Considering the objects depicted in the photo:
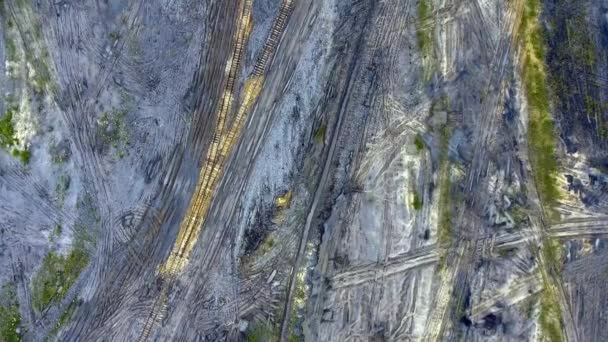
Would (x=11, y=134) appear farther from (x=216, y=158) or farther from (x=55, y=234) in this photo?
(x=216, y=158)

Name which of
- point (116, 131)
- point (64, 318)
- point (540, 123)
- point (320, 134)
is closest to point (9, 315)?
point (64, 318)

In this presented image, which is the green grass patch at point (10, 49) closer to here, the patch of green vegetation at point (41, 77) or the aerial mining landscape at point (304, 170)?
the aerial mining landscape at point (304, 170)

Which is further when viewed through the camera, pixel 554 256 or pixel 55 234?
pixel 55 234

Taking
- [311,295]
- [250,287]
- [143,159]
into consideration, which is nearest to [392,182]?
[311,295]

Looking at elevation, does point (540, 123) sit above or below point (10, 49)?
below

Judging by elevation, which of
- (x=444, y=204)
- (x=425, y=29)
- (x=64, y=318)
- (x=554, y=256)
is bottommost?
(x=64, y=318)

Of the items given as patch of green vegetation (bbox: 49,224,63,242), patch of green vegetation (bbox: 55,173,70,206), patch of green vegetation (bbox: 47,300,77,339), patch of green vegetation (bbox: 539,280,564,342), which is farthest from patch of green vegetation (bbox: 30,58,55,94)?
patch of green vegetation (bbox: 539,280,564,342)

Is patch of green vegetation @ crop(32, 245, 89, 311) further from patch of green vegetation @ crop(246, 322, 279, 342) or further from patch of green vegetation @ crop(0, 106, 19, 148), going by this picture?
patch of green vegetation @ crop(246, 322, 279, 342)

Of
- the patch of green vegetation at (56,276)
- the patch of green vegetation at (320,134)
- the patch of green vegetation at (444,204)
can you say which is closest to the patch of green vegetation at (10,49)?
the patch of green vegetation at (56,276)
